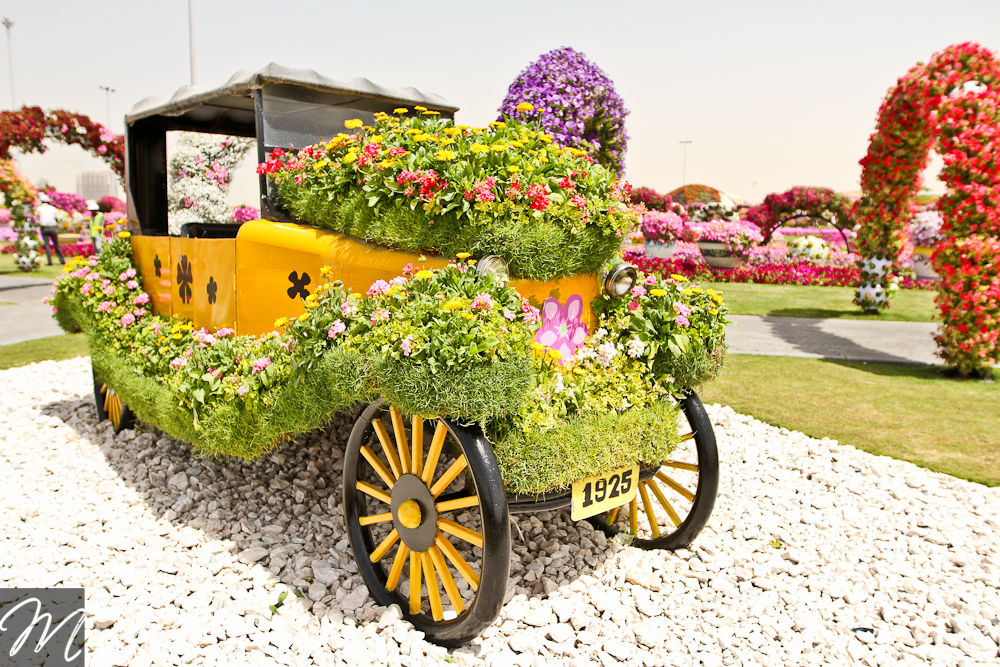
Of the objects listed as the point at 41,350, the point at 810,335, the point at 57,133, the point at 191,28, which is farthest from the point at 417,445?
the point at 191,28

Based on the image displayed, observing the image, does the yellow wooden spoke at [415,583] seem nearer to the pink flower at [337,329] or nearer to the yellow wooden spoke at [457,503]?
the yellow wooden spoke at [457,503]

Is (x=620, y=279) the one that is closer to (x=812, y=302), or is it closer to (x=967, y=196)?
(x=967, y=196)

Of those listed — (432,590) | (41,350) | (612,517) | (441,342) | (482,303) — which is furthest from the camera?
(41,350)

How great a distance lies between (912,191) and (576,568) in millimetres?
8430

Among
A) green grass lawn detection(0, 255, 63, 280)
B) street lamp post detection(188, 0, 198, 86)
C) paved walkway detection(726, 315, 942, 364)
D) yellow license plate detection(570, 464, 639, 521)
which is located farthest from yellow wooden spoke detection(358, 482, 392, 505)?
green grass lawn detection(0, 255, 63, 280)

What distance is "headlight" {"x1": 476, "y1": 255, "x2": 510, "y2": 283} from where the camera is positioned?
2607 mm

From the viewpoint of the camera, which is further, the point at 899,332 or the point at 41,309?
the point at 41,309

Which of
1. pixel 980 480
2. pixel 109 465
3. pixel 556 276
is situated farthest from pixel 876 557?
pixel 109 465

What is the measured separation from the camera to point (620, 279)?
126 inches

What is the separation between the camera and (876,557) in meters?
3.36

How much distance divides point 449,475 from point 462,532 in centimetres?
21

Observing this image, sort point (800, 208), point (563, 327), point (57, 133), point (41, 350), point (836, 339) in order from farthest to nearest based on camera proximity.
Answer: point (800, 208) < point (57, 133) < point (836, 339) < point (41, 350) < point (563, 327)

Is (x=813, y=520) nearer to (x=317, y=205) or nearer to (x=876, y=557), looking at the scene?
(x=876, y=557)

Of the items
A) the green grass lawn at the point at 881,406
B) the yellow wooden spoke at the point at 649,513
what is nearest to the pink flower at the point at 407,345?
the yellow wooden spoke at the point at 649,513
